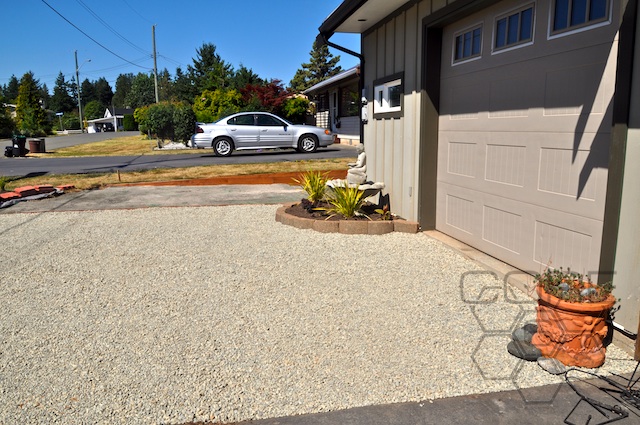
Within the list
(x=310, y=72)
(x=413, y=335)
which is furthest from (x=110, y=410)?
(x=310, y=72)

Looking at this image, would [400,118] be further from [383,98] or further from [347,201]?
[347,201]

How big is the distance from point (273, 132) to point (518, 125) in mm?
14836

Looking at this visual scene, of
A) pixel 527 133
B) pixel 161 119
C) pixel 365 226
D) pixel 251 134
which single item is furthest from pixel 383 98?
pixel 161 119

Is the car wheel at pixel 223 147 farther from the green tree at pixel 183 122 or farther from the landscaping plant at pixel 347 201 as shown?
the landscaping plant at pixel 347 201

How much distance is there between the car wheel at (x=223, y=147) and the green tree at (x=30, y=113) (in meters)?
36.8

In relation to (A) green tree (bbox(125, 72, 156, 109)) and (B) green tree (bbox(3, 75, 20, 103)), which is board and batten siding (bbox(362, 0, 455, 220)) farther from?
(B) green tree (bbox(3, 75, 20, 103))

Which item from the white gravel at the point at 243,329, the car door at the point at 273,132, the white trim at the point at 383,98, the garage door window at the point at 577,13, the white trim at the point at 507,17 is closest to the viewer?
the white gravel at the point at 243,329

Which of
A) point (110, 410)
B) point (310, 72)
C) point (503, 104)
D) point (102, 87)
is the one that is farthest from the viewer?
point (102, 87)

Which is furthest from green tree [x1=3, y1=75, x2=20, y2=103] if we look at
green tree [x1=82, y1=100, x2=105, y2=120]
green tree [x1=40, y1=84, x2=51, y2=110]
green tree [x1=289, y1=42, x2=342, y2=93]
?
green tree [x1=289, y1=42, x2=342, y2=93]

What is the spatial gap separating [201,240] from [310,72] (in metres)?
62.3

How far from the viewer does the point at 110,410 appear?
2.97 metres

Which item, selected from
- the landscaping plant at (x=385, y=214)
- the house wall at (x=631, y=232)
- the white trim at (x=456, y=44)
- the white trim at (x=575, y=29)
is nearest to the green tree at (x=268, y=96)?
the landscaping plant at (x=385, y=214)

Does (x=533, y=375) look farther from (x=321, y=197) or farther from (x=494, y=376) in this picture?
(x=321, y=197)

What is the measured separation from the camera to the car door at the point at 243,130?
19.1 meters
